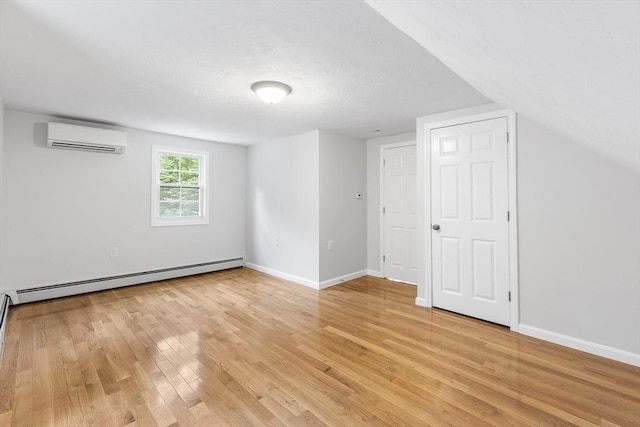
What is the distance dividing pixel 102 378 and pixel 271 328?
4.32 ft

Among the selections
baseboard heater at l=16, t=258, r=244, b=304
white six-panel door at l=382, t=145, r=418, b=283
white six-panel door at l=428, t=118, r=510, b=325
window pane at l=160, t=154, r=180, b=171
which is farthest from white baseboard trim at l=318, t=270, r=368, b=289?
window pane at l=160, t=154, r=180, b=171

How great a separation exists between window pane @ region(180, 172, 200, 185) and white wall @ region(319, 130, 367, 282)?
7.54ft

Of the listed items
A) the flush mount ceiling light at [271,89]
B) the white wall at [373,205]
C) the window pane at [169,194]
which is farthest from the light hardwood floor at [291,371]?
the flush mount ceiling light at [271,89]

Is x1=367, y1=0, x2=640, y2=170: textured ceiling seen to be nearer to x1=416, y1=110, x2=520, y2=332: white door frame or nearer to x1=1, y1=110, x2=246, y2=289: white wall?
x1=416, y1=110, x2=520, y2=332: white door frame

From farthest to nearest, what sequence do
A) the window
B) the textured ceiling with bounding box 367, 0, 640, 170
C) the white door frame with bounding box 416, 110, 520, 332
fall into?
the window, the white door frame with bounding box 416, 110, 520, 332, the textured ceiling with bounding box 367, 0, 640, 170

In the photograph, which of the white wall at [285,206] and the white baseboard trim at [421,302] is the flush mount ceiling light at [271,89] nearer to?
the white wall at [285,206]

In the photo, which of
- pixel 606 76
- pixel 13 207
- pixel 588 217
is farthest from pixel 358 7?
pixel 13 207

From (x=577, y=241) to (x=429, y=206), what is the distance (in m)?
1.33

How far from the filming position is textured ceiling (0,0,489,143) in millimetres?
1621

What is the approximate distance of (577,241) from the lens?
7.97ft

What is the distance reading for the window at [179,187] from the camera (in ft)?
14.7

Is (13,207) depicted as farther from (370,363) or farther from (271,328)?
(370,363)

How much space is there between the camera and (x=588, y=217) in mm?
2381

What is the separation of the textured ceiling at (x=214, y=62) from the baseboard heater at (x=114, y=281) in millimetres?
2163
